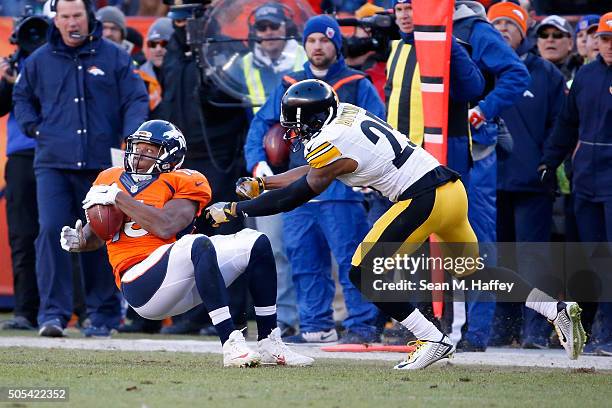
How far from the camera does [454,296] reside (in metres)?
8.75

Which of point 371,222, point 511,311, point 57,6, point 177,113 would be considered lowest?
point 511,311

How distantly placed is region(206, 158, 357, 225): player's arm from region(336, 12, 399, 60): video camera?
121 inches

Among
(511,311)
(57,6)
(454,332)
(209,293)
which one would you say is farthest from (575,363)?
(57,6)

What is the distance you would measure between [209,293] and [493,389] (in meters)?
1.62

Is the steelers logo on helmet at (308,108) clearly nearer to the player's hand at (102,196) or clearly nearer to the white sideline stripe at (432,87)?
the player's hand at (102,196)

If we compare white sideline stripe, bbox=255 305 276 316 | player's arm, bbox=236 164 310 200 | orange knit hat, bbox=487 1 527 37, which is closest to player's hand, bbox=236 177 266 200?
player's arm, bbox=236 164 310 200

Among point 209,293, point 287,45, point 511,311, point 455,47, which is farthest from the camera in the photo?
point 287,45

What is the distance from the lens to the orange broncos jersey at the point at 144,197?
7.47 m

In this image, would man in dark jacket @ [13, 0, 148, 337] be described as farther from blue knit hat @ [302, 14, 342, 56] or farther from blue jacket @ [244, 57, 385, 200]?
blue knit hat @ [302, 14, 342, 56]

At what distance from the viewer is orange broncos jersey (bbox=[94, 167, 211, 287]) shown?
7.47m

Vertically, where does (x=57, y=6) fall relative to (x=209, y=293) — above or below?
above

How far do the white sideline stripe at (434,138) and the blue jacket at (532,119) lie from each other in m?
1.24

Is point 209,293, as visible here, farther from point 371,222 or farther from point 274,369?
point 371,222

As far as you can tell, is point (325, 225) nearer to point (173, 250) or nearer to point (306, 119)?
point (306, 119)
